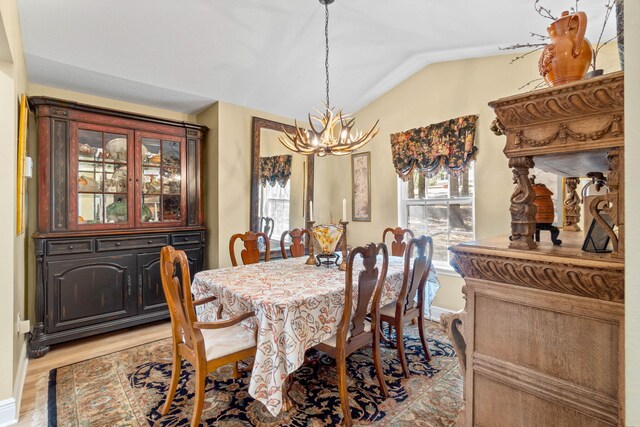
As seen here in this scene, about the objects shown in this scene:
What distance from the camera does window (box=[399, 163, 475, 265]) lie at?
344 centimetres

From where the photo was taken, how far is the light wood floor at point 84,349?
2.20 m

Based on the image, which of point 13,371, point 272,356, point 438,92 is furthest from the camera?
point 438,92

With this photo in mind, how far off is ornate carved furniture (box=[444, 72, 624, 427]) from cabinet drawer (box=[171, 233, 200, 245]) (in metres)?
3.22

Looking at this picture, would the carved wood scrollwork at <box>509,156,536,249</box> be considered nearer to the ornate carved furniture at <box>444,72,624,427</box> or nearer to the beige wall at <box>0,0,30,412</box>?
the ornate carved furniture at <box>444,72,624,427</box>

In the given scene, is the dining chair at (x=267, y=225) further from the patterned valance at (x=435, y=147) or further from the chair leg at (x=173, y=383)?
the chair leg at (x=173, y=383)

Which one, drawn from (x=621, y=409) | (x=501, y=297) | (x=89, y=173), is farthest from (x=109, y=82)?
(x=621, y=409)

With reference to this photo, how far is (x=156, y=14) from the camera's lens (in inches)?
93.8

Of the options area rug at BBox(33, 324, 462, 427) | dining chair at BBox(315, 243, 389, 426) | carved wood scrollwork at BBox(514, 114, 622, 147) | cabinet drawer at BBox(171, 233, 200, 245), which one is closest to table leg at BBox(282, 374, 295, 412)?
area rug at BBox(33, 324, 462, 427)

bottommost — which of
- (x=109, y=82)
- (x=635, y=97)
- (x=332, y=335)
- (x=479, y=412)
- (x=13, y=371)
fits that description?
(x=13, y=371)

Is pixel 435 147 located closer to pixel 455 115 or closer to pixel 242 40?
pixel 455 115

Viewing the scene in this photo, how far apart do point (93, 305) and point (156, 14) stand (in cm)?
264

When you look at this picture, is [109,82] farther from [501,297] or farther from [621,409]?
[621,409]

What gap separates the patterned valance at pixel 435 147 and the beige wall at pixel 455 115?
103 mm

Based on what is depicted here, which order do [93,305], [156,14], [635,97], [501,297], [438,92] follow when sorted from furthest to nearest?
[438,92], [93,305], [156,14], [501,297], [635,97]
